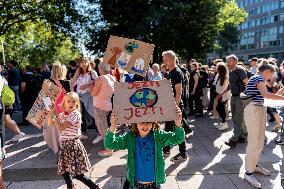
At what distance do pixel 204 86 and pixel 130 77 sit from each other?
16.3 ft

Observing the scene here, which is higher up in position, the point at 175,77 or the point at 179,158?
the point at 175,77

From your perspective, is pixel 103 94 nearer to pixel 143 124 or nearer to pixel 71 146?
pixel 71 146

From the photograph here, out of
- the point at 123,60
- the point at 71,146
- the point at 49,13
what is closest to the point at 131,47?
the point at 123,60

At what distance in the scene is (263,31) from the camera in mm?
Answer: 76438

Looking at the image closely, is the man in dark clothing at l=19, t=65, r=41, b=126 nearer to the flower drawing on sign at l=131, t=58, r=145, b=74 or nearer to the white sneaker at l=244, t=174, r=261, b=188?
the flower drawing on sign at l=131, t=58, r=145, b=74

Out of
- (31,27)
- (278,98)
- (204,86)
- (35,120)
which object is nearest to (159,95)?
(278,98)

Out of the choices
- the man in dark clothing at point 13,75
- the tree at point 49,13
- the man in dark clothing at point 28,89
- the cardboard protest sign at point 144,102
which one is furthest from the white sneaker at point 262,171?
the tree at point 49,13

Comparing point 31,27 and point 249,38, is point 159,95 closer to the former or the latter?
point 31,27

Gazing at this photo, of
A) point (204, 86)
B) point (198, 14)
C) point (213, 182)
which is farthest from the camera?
point (198, 14)

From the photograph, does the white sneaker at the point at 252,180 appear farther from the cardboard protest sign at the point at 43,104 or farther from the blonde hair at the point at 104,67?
the blonde hair at the point at 104,67

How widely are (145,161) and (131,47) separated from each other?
111 inches

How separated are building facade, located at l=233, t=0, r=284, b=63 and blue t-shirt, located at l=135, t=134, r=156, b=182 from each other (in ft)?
228

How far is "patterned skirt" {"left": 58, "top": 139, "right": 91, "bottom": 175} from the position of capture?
15.8 ft

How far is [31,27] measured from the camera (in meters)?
29.2
